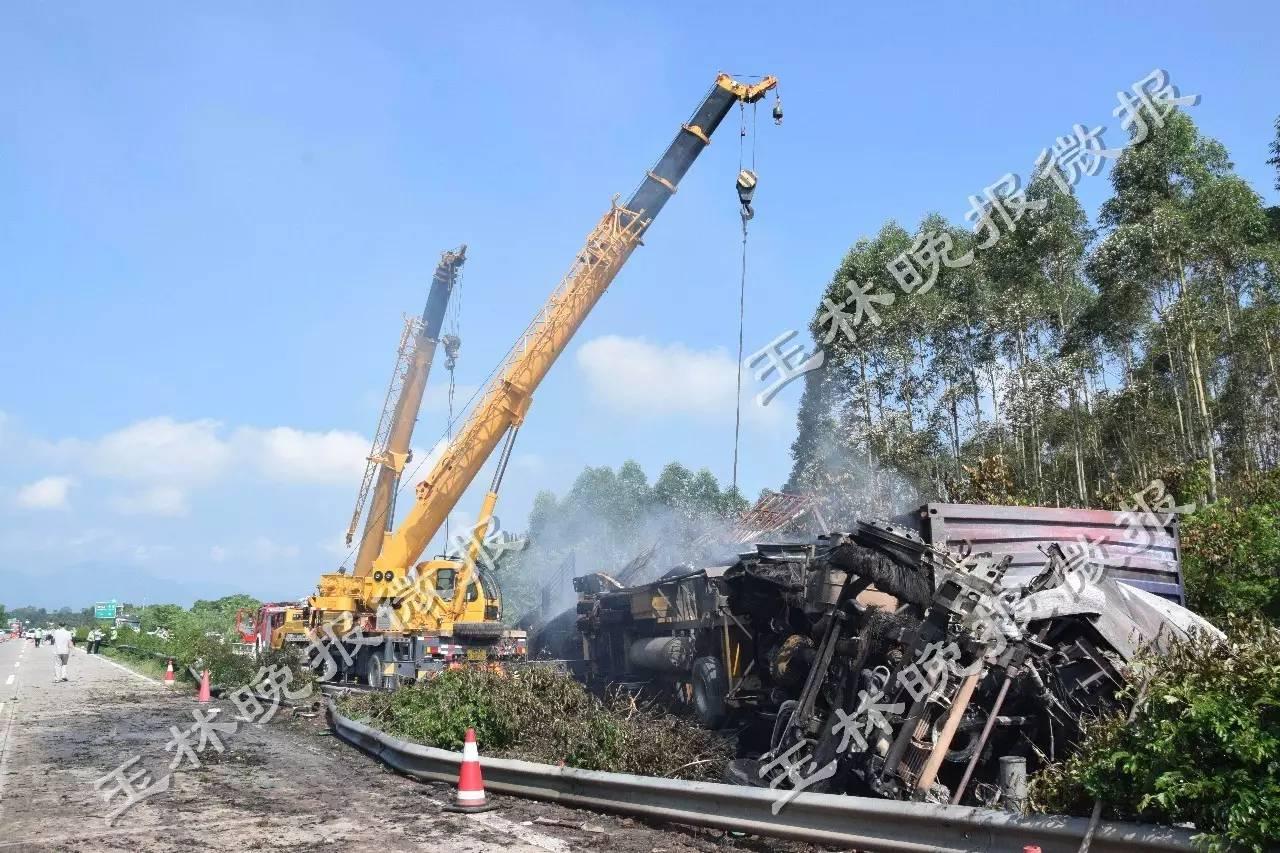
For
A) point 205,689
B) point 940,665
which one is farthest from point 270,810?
point 205,689

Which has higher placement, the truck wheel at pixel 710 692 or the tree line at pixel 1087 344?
the tree line at pixel 1087 344

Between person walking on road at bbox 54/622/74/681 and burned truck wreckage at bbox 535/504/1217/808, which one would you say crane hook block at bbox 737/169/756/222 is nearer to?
burned truck wreckage at bbox 535/504/1217/808

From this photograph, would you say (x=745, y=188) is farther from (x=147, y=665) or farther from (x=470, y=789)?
(x=147, y=665)

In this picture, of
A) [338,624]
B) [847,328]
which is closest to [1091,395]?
[847,328]

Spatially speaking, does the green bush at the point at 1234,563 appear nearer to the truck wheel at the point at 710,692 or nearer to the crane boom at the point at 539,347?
the truck wheel at the point at 710,692

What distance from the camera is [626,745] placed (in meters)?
7.60

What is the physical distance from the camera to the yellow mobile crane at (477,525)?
17594 mm

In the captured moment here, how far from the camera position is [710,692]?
9961 millimetres

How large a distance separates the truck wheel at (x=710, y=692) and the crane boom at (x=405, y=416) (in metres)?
11.8

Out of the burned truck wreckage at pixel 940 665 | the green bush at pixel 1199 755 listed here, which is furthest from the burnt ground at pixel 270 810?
the green bush at pixel 1199 755

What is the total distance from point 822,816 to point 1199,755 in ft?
6.27

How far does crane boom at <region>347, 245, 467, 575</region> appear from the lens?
20.4m

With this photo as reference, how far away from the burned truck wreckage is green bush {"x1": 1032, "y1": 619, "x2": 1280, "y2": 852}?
457 millimetres

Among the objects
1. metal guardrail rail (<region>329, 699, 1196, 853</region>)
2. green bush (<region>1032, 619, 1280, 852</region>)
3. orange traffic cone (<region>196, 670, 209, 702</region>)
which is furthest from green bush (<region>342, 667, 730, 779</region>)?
orange traffic cone (<region>196, 670, 209, 702</region>)
